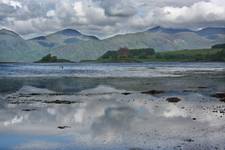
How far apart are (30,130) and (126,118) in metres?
9.31

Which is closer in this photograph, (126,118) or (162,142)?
(162,142)

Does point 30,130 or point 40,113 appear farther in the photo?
point 40,113

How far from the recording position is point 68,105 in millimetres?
45500

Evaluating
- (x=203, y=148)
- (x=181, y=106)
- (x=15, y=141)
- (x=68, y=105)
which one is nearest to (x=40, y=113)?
(x=68, y=105)

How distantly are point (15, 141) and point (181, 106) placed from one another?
2319 cm

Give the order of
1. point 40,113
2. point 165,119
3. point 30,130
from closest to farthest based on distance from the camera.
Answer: point 30,130 → point 165,119 → point 40,113

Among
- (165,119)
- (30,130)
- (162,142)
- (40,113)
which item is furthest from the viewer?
(40,113)

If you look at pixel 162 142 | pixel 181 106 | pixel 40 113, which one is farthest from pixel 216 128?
pixel 40 113

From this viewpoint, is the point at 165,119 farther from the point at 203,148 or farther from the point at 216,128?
the point at 203,148

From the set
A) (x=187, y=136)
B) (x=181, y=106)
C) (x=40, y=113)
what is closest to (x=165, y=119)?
(x=187, y=136)

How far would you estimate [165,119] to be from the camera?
35.2 metres

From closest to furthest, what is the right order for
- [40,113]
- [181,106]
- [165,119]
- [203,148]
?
[203,148] → [165,119] → [40,113] → [181,106]

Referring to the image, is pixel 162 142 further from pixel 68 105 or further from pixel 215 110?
pixel 68 105

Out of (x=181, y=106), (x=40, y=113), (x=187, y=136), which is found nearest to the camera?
(x=187, y=136)
